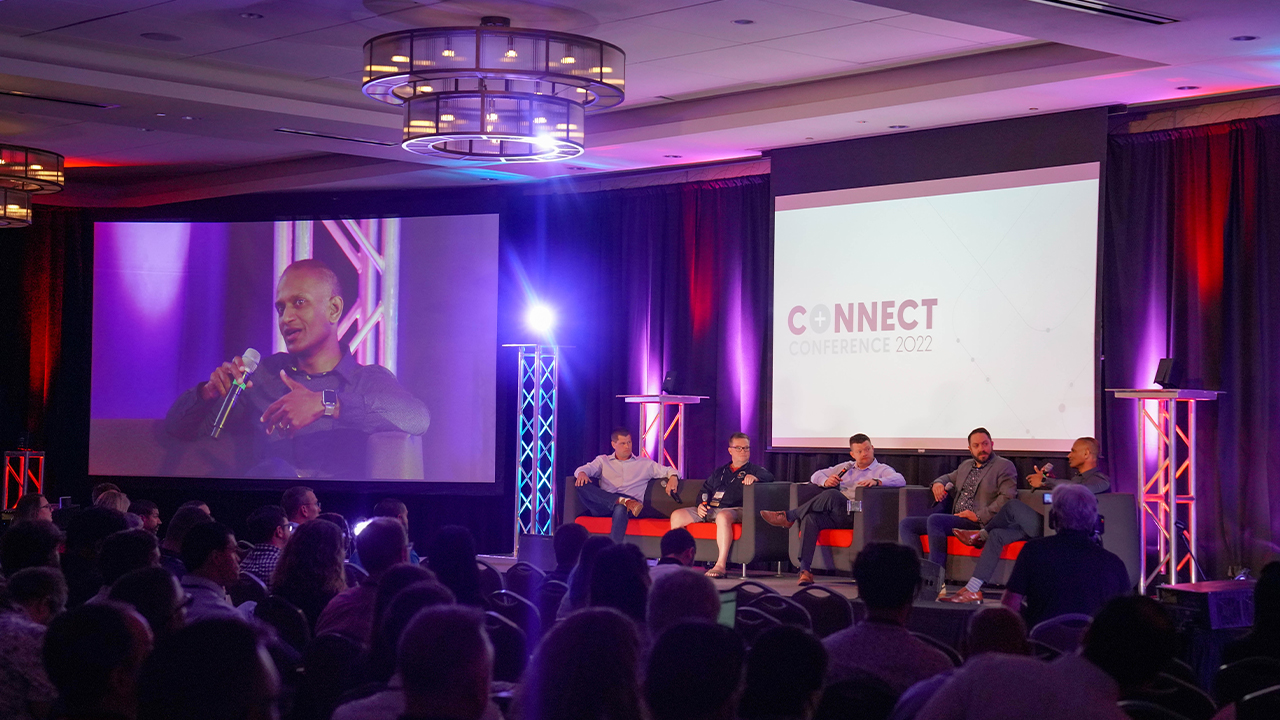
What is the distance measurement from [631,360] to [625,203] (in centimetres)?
152

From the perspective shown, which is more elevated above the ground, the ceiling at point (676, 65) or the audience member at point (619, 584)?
the ceiling at point (676, 65)

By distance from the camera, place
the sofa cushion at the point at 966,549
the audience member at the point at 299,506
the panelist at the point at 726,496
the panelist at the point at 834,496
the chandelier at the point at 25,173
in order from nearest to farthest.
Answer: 1. the audience member at the point at 299,506
2. the sofa cushion at the point at 966,549
3. the panelist at the point at 834,496
4. the panelist at the point at 726,496
5. the chandelier at the point at 25,173

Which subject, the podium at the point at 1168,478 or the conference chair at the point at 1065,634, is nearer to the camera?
the conference chair at the point at 1065,634

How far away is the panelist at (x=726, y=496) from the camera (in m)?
10.1

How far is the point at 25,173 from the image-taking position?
10.7 meters

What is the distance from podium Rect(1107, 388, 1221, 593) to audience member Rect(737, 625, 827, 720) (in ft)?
21.2

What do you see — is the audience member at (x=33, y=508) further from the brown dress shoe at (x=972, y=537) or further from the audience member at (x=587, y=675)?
the audience member at (x=587, y=675)

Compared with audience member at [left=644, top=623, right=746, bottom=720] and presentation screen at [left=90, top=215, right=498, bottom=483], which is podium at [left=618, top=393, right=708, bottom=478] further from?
audience member at [left=644, top=623, right=746, bottom=720]

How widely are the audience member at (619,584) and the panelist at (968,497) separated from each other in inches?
215

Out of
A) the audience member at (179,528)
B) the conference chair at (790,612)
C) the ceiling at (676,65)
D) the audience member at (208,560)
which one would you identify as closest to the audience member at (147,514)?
the audience member at (179,528)

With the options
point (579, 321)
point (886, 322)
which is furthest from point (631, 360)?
point (886, 322)

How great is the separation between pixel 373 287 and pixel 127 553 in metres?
8.82

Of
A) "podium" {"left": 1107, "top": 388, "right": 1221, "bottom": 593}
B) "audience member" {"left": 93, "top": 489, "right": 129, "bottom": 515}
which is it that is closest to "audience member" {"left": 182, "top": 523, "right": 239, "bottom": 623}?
"audience member" {"left": 93, "top": 489, "right": 129, "bottom": 515}

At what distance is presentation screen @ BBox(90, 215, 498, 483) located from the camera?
42.0 ft
